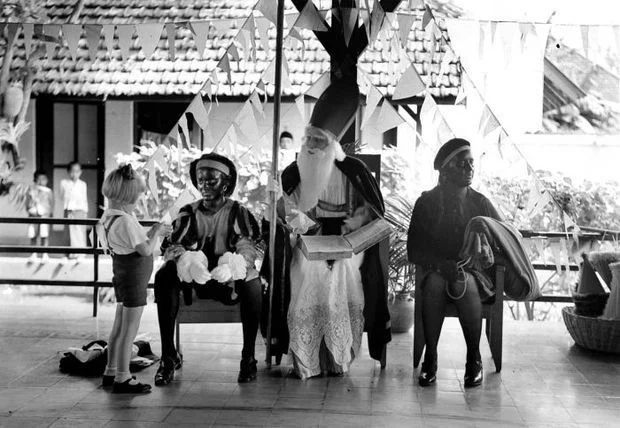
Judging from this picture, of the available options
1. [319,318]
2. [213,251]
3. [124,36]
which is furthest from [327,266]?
[124,36]

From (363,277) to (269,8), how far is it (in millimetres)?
1820

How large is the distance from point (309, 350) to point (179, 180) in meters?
5.00

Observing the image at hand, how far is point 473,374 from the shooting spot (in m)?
5.73

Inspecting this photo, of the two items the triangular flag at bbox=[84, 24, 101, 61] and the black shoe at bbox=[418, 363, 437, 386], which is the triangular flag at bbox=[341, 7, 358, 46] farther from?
the black shoe at bbox=[418, 363, 437, 386]

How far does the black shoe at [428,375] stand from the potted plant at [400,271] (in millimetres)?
1579

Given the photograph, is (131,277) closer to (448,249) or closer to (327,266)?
(327,266)

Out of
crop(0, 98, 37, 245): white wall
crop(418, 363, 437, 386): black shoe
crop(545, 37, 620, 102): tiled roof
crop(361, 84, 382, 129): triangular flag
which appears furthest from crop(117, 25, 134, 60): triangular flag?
crop(545, 37, 620, 102): tiled roof

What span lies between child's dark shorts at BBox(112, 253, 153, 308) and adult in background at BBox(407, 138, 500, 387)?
5.72ft

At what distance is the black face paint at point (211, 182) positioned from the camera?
575cm

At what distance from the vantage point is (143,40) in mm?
6387

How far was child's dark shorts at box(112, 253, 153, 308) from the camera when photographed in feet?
17.3

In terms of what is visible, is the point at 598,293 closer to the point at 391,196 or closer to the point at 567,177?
the point at 391,196

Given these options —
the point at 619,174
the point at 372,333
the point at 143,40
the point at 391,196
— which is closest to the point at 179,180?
the point at 391,196

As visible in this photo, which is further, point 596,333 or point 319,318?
point 596,333
